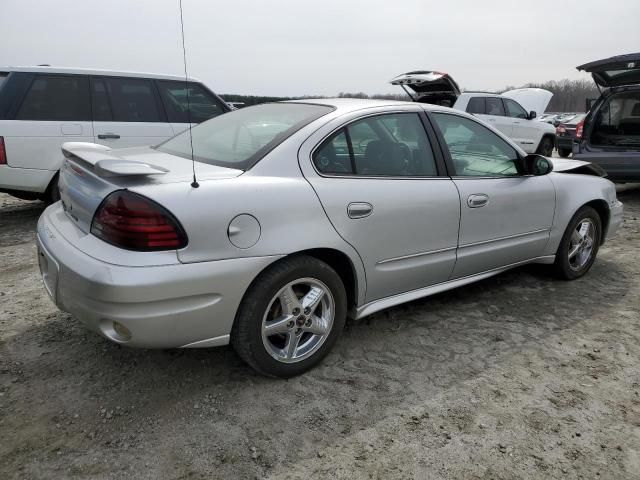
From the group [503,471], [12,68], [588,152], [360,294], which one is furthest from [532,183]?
[12,68]

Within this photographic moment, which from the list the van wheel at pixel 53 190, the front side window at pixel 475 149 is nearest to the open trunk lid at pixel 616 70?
the front side window at pixel 475 149

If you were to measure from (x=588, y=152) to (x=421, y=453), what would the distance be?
686 centimetres

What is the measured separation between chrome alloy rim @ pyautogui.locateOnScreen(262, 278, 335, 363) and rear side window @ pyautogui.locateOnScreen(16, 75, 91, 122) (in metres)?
4.42

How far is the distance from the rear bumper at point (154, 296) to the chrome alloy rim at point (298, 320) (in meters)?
0.24

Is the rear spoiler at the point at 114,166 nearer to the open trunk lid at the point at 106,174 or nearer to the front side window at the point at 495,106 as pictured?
the open trunk lid at the point at 106,174

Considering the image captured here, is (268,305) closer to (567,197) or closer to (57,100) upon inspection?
(567,197)

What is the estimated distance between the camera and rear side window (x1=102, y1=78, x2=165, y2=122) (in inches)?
238

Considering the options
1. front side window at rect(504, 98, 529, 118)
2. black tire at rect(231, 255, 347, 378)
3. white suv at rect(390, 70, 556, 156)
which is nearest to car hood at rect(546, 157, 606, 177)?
black tire at rect(231, 255, 347, 378)

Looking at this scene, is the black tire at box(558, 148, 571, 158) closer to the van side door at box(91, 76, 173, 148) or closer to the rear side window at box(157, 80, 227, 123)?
the rear side window at box(157, 80, 227, 123)

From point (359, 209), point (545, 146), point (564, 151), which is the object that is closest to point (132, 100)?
point (359, 209)

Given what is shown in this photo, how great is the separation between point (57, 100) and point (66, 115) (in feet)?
0.61

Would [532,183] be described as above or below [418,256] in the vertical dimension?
→ above

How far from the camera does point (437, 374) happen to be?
2.77 metres

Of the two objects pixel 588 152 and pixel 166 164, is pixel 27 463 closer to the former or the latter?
pixel 166 164
